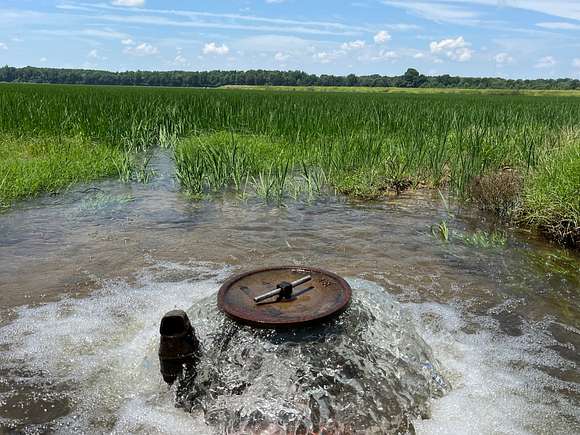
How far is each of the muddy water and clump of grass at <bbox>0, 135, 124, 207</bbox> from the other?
1.56 ft

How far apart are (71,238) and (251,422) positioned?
4264mm

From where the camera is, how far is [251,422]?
2.91 metres

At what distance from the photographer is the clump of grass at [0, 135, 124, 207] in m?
8.02

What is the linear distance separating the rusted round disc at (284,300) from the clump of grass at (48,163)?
5420 mm

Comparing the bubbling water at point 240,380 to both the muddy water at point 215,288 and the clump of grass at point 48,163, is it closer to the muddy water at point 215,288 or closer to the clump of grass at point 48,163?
the muddy water at point 215,288

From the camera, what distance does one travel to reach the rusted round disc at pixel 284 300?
3.02m

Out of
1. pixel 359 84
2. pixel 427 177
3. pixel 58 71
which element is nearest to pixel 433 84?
pixel 359 84

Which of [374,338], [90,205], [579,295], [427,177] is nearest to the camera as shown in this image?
[374,338]

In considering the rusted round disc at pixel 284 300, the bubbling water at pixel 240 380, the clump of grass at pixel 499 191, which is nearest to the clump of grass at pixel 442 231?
the clump of grass at pixel 499 191

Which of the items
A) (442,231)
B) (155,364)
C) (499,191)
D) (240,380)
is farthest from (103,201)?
(499,191)

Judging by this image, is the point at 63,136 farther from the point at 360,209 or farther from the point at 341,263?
the point at 341,263

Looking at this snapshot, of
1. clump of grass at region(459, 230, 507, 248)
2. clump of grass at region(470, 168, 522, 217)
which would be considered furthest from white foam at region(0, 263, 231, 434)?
clump of grass at region(470, 168, 522, 217)

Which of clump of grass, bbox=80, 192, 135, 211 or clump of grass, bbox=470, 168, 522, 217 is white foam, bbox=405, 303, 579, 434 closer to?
clump of grass, bbox=470, 168, 522, 217

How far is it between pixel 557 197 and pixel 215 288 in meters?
4.42
